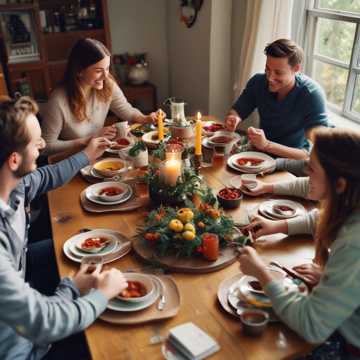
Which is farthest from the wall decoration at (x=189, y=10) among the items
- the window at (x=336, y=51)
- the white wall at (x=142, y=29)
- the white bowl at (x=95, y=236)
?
the white bowl at (x=95, y=236)

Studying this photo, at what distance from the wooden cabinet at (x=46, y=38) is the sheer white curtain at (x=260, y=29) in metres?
1.52

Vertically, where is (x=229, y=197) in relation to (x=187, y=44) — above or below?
below

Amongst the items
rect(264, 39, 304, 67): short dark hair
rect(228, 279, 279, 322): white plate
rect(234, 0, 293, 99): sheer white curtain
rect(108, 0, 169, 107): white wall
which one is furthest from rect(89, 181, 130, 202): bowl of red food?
rect(108, 0, 169, 107): white wall

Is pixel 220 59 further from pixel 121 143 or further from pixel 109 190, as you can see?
pixel 109 190

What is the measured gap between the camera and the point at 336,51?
3.18m

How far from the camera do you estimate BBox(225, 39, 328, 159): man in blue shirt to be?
7.66ft

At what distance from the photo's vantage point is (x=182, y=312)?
4.22 feet

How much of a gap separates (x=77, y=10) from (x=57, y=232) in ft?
10.3

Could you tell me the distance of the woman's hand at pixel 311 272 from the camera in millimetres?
1362

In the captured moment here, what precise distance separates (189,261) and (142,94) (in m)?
3.37

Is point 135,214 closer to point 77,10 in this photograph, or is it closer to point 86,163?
point 86,163

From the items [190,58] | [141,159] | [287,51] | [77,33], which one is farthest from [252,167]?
[77,33]

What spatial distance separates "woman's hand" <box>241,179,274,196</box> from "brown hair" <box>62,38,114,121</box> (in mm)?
1189

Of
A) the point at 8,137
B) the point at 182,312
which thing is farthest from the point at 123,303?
the point at 8,137
